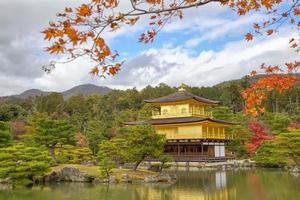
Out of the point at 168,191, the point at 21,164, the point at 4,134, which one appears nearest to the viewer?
the point at 168,191

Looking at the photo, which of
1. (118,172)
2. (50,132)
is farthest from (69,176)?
(50,132)

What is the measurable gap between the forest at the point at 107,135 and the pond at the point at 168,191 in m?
1.61

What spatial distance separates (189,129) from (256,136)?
5229mm

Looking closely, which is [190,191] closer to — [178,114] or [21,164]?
[21,164]

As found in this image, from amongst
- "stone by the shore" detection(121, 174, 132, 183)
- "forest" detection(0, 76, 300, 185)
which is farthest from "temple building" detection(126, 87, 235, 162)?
"stone by the shore" detection(121, 174, 132, 183)

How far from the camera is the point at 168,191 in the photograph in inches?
562

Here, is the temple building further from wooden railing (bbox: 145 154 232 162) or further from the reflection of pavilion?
the reflection of pavilion

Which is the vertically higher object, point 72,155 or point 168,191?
point 72,155

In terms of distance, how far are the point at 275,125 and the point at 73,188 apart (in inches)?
798

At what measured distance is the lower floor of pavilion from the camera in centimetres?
2859

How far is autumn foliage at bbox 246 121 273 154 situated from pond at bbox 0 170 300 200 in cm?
1299

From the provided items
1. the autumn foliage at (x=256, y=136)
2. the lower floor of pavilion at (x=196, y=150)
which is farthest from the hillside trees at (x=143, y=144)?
the autumn foliage at (x=256, y=136)

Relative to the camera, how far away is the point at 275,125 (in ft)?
102

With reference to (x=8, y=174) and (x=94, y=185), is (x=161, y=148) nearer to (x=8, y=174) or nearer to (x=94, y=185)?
(x=94, y=185)
